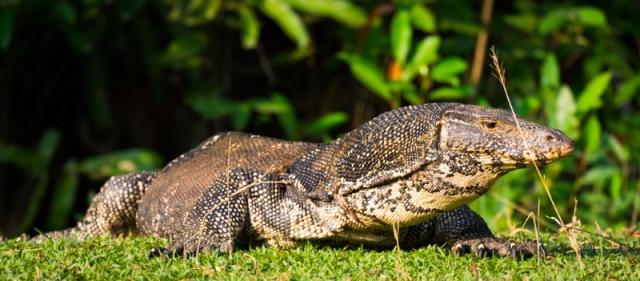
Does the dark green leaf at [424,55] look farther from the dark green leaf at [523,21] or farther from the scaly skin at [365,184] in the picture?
the scaly skin at [365,184]

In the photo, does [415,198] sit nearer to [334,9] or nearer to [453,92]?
[453,92]

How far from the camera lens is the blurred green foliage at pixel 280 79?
1150 centimetres

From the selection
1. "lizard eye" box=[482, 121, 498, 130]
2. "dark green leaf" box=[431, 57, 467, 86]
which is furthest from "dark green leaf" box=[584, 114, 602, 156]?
"lizard eye" box=[482, 121, 498, 130]

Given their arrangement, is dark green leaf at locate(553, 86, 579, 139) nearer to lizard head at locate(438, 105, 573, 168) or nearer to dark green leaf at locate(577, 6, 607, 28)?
dark green leaf at locate(577, 6, 607, 28)

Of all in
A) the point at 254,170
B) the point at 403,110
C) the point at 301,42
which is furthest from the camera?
the point at 301,42

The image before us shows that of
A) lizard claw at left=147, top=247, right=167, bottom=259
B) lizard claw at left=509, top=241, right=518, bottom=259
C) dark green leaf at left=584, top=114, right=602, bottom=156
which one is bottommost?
lizard claw at left=509, top=241, right=518, bottom=259

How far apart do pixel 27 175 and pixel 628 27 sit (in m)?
6.91

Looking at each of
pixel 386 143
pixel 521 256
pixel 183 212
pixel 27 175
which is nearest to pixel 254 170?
pixel 183 212

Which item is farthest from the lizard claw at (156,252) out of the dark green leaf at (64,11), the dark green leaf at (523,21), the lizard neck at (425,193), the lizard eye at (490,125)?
the dark green leaf at (523,21)

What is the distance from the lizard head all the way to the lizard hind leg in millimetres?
2624

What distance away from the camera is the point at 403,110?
20.1 feet

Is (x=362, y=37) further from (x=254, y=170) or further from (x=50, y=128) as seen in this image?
(x=254, y=170)

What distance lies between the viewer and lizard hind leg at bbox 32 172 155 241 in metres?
7.69

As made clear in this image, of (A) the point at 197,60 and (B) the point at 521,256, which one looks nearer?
(B) the point at 521,256
